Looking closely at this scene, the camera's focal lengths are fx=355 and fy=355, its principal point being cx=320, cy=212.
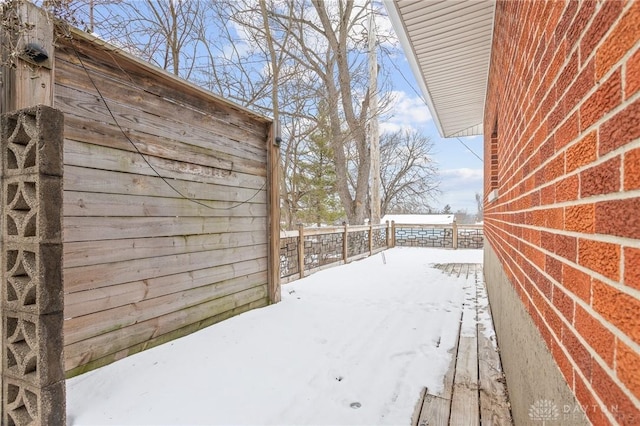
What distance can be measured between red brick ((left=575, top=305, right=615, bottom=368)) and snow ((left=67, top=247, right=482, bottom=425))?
1514 millimetres

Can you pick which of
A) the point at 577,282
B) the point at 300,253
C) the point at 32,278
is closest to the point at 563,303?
the point at 577,282

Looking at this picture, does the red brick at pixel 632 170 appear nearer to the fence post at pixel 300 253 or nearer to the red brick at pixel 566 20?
the red brick at pixel 566 20

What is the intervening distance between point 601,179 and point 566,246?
1.01ft

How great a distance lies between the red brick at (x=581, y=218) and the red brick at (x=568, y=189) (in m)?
0.03

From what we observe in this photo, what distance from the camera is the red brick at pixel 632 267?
1.90ft

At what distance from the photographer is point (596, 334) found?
0.75m

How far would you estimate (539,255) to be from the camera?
1342 millimetres

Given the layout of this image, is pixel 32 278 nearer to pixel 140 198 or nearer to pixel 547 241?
pixel 140 198

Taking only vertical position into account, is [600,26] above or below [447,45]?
below

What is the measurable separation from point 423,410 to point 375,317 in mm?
1885

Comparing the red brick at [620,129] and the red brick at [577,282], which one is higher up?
the red brick at [620,129]

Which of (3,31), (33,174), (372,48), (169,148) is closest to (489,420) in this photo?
(33,174)

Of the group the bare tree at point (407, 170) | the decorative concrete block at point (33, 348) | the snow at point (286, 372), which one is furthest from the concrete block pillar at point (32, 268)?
the bare tree at point (407, 170)

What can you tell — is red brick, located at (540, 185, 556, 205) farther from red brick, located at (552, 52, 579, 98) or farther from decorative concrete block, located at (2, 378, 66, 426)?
decorative concrete block, located at (2, 378, 66, 426)
